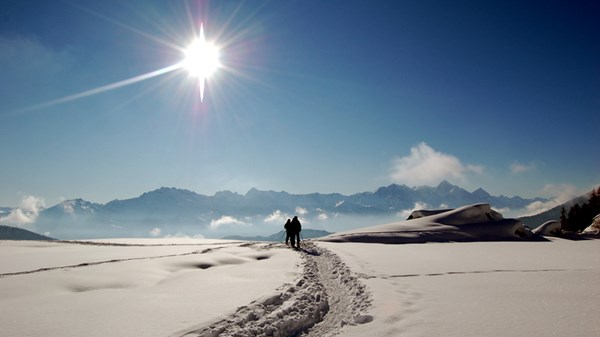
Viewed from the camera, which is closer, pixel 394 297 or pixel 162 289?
pixel 394 297

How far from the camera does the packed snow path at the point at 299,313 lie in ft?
25.4

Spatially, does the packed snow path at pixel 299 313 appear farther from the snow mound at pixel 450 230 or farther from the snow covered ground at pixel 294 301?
the snow mound at pixel 450 230

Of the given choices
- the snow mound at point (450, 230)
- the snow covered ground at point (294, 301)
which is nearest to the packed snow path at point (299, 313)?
the snow covered ground at point (294, 301)

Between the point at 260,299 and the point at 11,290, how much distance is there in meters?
7.45

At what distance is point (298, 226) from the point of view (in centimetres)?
3384

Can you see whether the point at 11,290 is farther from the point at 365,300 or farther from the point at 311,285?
the point at 365,300

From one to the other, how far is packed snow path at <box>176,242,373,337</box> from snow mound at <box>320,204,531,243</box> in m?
34.2

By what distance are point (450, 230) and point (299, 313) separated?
5167 centimetres

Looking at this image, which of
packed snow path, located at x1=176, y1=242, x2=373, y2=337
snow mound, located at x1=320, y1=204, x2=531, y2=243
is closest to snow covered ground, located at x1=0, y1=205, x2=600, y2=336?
packed snow path, located at x1=176, y1=242, x2=373, y2=337

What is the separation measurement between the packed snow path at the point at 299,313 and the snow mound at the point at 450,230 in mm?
34231

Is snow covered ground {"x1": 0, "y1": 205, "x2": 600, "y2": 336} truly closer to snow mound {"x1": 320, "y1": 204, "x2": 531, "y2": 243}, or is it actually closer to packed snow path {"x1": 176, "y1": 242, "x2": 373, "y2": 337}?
packed snow path {"x1": 176, "y1": 242, "x2": 373, "y2": 337}

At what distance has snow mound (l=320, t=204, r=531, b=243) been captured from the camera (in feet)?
161

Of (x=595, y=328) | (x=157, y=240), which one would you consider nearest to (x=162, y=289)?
(x=595, y=328)

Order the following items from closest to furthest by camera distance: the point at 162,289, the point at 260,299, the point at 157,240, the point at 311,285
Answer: the point at 260,299 < the point at 162,289 < the point at 311,285 < the point at 157,240
